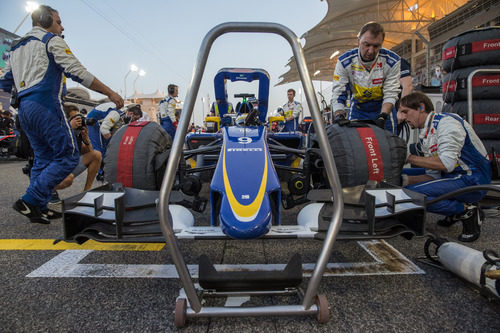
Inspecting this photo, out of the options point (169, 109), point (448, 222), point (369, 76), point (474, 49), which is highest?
point (474, 49)

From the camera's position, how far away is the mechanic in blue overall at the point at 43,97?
101 inches

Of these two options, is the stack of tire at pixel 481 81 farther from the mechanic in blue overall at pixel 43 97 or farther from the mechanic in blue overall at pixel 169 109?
the mechanic in blue overall at pixel 169 109

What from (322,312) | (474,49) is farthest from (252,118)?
(474,49)

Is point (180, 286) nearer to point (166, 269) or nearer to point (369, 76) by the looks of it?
point (166, 269)

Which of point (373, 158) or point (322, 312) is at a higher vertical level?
point (373, 158)

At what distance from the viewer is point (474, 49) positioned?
13.6 feet

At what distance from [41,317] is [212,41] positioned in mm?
1434

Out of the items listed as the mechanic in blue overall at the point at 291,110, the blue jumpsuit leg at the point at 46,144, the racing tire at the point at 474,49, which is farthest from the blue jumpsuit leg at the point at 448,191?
the mechanic in blue overall at the point at 291,110

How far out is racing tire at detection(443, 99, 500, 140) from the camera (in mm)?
3994

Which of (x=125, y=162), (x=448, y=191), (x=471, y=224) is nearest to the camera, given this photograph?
(x=125, y=162)

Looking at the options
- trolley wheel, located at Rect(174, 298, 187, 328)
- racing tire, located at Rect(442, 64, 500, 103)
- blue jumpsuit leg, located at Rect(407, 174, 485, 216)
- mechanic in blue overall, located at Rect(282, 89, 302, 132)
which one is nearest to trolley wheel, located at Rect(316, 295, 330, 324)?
trolley wheel, located at Rect(174, 298, 187, 328)

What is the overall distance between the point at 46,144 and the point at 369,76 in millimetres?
3375

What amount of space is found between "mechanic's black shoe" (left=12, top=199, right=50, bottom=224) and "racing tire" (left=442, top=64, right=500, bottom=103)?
5586mm

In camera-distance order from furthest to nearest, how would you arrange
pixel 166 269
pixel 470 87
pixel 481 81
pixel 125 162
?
pixel 481 81, pixel 470 87, pixel 125 162, pixel 166 269
